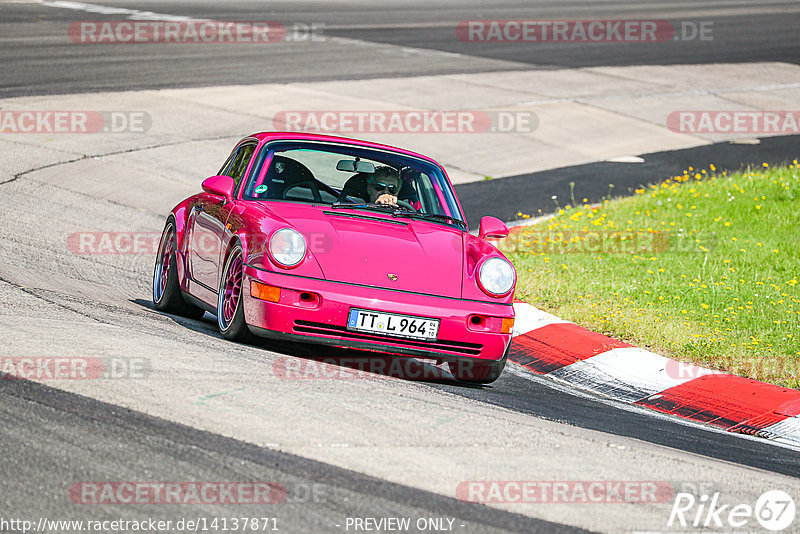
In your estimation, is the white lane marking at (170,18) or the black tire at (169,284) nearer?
the black tire at (169,284)

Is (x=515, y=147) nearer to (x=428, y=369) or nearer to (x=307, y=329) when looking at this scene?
(x=428, y=369)

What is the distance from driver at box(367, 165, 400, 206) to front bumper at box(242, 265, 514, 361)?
1269mm

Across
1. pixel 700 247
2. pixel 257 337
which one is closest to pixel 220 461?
pixel 257 337

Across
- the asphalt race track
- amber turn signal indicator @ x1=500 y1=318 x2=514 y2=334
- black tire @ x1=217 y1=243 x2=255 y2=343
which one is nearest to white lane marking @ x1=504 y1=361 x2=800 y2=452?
the asphalt race track

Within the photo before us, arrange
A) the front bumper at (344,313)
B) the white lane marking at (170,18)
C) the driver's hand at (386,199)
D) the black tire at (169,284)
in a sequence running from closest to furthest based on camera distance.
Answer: the front bumper at (344,313) < the driver's hand at (386,199) < the black tire at (169,284) < the white lane marking at (170,18)

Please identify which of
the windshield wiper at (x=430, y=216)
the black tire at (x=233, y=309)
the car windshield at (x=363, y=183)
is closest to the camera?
the black tire at (x=233, y=309)

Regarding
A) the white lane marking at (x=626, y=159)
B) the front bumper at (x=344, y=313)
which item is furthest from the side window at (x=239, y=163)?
the white lane marking at (x=626, y=159)

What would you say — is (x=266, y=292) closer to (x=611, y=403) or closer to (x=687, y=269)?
(x=611, y=403)

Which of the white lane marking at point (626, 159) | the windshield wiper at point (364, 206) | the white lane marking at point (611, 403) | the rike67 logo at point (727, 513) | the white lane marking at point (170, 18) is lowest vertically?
the white lane marking at point (611, 403)

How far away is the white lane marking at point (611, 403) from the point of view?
21.1 ft

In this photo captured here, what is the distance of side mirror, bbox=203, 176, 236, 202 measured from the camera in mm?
7277

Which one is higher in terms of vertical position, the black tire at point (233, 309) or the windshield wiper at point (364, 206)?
the windshield wiper at point (364, 206)

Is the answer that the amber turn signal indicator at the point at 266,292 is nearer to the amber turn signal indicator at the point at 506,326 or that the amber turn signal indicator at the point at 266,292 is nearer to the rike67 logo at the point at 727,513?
the amber turn signal indicator at the point at 506,326

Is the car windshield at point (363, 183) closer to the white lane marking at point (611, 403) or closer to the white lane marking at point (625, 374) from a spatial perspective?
the white lane marking at point (611, 403)
